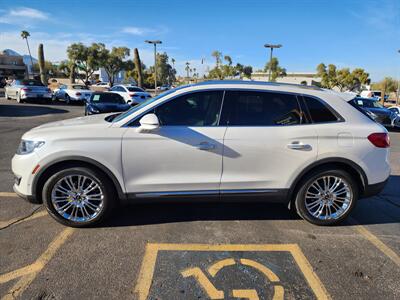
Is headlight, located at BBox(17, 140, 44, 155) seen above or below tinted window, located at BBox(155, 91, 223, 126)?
below

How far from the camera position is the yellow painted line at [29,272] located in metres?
2.44

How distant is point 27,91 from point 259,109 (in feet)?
63.4

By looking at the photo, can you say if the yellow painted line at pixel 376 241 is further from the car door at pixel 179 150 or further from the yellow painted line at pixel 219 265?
the car door at pixel 179 150

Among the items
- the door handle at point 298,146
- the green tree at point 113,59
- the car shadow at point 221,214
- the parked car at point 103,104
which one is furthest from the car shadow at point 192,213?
the green tree at point 113,59

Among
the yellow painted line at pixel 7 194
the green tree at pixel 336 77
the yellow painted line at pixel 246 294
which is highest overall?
the green tree at pixel 336 77

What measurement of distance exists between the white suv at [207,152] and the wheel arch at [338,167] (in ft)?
0.04

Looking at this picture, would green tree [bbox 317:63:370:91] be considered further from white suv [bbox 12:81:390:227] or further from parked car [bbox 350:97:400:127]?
white suv [bbox 12:81:390:227]

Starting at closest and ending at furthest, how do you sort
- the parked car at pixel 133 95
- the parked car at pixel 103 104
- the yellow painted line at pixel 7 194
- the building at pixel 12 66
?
the yellow painted line at pixel 7 194
the parked car at pixel 103 104
the parked car at pixel 133 95
the building at pixel 12 66

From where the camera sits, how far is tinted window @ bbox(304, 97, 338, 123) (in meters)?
3.53

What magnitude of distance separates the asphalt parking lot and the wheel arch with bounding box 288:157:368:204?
0.54 metres

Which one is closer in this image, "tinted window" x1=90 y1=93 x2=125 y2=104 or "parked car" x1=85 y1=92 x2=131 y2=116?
"parked car" x1=85 y1=92 x2=131 y2=116

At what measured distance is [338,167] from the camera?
11.8 feet

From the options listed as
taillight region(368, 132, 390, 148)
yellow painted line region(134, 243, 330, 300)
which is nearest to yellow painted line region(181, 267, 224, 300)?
yellow painted line region(134, 243, 330, 300)

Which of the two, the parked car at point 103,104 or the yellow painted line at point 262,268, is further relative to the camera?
the parked car at point 103,104
